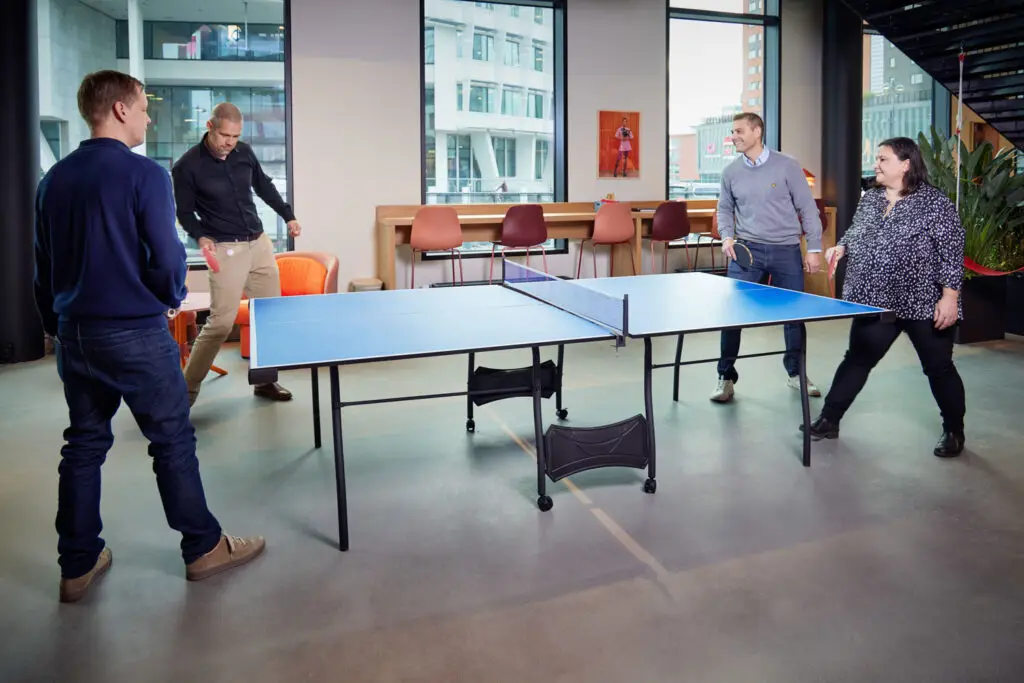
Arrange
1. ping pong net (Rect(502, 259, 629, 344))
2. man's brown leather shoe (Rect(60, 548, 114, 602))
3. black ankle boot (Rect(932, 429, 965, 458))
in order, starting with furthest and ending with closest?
1. black ankle boot (Rect(932, 429, 965, 458))
2. ping pong net (Rect(502, 259, 629, 344))
3. man's brown leather shoe (Rect(60, 548, 114, 602))

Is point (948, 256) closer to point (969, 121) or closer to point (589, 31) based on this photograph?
point (589, 31)

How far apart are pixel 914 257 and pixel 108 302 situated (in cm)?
301

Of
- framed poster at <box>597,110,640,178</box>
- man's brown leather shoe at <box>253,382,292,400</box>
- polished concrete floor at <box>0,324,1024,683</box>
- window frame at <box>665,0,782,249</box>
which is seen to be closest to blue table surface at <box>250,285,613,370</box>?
polished concrete floor at <box>0,324,1024,683</box>

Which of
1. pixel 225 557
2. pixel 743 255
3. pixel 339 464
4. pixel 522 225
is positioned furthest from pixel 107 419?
pixel 522 225

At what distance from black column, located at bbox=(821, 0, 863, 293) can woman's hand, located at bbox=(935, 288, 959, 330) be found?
18.9ft

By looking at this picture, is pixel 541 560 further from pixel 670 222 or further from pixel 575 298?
pixel 670 222

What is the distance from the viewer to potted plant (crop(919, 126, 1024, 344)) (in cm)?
645

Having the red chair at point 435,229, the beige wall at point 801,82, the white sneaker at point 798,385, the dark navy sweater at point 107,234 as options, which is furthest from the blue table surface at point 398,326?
the beige wall at point 801,82

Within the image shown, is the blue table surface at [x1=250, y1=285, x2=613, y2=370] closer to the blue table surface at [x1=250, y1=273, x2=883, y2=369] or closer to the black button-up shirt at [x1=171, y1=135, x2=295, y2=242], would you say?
the blue table surface at [x1=250, y1=273, x2=883, y2=369]

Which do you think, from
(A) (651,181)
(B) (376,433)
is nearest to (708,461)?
(B) (376,433)

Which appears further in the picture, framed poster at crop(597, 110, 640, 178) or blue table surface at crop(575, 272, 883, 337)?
framed poster at crop(597, 110, 640, 178)

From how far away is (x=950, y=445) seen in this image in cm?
382

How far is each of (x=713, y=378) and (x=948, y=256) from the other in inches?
77.4

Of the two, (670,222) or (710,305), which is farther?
Result: (670,222)
